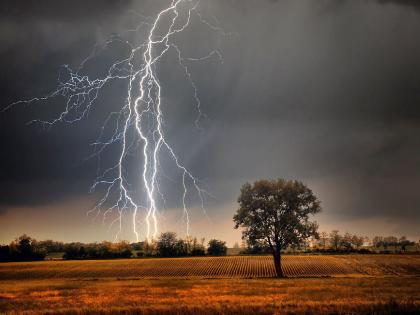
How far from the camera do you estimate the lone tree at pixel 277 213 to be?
41781 mm

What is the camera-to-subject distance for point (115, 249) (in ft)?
273

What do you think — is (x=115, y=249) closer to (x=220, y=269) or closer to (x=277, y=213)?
(x=220, y=269)

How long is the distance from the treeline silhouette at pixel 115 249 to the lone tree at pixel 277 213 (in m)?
37.5

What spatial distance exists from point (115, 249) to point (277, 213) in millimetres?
49393

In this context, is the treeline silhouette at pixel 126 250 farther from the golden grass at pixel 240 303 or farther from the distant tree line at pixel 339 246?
the golden grass at pixel 240 303

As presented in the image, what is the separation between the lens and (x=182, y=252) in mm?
79188

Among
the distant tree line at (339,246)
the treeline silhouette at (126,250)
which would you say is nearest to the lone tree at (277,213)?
the distant tree line at (339,246)

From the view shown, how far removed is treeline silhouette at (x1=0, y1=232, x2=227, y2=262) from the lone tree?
37.5 m

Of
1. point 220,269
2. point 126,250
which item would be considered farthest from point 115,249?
point 220,269

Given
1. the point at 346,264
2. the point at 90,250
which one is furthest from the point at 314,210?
the point at 90,250

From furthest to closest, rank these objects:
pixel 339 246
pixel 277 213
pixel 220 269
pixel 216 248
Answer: pixel 339 246 → pixel 216 248 → pixel 220 269 → pixel 277 213

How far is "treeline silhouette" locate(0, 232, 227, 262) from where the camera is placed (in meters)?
79.1

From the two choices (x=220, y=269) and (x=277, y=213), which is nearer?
(x=277, y=213)

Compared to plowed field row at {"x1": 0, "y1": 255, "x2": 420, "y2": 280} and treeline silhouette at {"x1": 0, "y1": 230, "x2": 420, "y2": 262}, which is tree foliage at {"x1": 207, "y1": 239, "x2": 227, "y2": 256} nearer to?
treeline silhouette at {"x1": 0, "y1": 230, "x2": 420, "y2": 262}
